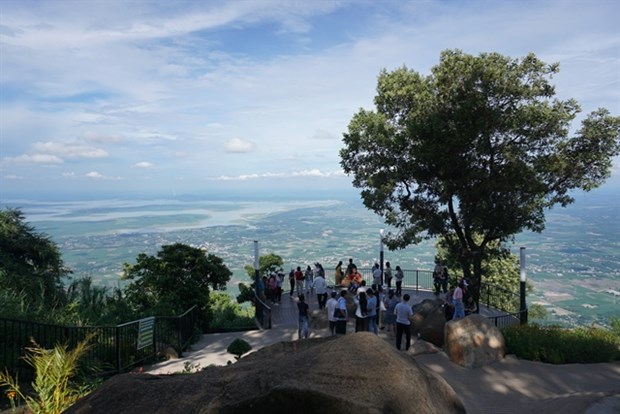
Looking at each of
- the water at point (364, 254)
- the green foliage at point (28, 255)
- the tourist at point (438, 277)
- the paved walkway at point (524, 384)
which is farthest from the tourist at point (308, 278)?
the water at point (364, 254)

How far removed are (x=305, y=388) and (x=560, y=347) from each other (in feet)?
32.0

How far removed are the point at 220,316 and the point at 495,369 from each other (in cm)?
1325

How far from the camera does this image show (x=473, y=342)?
10.2m

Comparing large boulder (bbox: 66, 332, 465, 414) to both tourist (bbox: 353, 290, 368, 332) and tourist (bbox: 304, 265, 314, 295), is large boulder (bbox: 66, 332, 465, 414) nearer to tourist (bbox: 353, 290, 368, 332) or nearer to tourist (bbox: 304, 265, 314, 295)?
tourist (bbox: 353, 290, 368, 332)

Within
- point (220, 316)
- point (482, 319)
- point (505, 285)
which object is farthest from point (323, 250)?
point (482, 319)

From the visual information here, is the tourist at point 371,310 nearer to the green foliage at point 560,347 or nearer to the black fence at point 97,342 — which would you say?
the green foliage at point 560,347

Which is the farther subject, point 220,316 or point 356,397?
point 220,316

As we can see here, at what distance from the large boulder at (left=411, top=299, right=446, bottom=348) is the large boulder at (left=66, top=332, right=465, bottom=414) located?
7888 millimetres

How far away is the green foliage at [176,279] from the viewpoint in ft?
52.3

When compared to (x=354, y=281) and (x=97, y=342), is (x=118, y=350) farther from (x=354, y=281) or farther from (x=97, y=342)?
(x=354, y=281)

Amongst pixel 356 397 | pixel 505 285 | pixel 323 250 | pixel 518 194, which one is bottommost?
pixel 323 250

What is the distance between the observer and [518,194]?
16906mm

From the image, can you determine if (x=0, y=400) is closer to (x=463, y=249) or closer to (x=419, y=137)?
(x=419, y=137)

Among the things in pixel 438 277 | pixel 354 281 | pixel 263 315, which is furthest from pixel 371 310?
pixel 438 277
